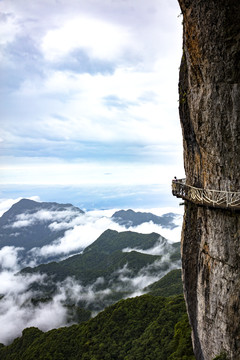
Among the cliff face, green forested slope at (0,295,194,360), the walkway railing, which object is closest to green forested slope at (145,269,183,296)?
green forested slope at (0,295,194,360)

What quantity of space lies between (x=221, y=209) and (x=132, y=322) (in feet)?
210

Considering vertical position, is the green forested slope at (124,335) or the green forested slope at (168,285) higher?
the green forested slope at (124,335)

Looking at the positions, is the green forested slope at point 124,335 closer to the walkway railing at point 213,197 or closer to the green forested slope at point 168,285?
the walkway railing at point 213,197

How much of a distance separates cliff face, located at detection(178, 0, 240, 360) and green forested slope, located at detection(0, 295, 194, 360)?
3123 centimetres

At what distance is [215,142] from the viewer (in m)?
13.8

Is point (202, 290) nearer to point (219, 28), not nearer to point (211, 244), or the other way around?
point (211, 244)

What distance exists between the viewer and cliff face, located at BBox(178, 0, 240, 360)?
12.5 meters

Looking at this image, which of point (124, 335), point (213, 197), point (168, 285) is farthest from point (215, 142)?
point (168, 285)

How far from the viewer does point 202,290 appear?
17.4 meters

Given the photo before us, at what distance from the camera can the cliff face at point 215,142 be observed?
12.5 metres

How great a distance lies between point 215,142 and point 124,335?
65520mm

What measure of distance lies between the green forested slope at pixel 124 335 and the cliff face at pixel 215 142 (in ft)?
102

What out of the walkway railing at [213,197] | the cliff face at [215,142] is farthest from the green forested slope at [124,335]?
the walkway railing at [213,197]

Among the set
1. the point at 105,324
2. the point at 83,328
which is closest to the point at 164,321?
the point at 105,324
